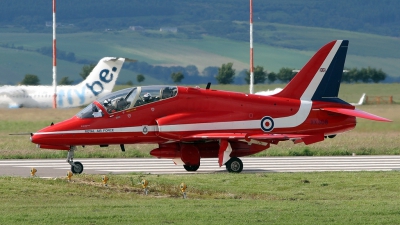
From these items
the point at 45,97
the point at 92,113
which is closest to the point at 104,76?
the point at 45,97

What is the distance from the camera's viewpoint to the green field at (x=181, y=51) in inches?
5575

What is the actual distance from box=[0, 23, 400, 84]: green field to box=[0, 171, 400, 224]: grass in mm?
103209

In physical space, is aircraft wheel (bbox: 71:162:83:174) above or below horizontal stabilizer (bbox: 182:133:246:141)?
below

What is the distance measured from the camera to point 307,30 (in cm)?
19400

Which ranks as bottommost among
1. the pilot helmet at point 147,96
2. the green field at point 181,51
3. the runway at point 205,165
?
the runway at point 205,165

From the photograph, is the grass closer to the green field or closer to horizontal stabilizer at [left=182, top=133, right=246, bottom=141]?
horizontal stabilizer at [left=182, top=133, right=246, bottom=141]

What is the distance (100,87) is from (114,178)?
46.5 meters

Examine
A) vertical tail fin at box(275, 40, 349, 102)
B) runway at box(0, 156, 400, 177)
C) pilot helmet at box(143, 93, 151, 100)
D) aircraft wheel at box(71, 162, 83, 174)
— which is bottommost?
runway at box(0, 156, 400, 177)

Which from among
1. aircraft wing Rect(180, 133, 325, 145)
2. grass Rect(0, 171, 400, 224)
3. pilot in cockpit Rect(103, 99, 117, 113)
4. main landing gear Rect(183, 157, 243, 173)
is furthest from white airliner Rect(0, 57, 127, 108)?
grass Rect(0, 171, 400, 224)

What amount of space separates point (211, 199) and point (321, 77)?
29.8 feet

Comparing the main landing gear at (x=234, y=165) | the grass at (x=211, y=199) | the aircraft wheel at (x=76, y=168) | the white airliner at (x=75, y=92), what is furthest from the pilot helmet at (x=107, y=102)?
the white airliner at (x=75, y=92)

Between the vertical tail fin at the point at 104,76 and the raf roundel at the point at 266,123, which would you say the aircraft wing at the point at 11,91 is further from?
the raf roundel at the point at 266,123

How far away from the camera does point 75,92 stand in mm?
65875

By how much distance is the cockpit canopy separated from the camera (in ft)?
75.3
